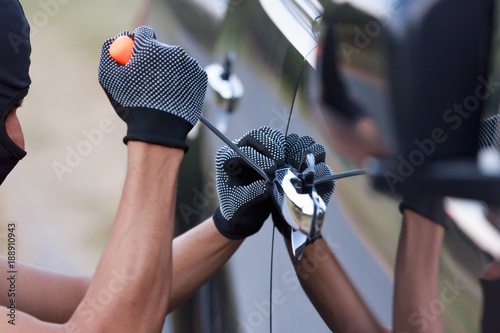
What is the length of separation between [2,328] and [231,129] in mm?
681

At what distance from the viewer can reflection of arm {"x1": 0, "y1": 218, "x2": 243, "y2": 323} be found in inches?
56.5

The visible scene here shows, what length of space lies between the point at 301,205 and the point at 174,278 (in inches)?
25.9

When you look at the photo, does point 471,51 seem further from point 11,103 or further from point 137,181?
point 11,103

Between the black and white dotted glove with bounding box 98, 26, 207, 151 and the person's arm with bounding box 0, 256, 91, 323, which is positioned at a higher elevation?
the black and white dotted glove with bounding box 98, 26, 207, 151

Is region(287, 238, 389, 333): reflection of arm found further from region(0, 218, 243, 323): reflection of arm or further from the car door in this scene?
region(0, 218, 243, 323): reflection of arm

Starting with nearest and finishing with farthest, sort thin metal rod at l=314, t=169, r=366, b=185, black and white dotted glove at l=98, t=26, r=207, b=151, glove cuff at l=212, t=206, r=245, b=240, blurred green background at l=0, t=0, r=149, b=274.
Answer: thin metal rod at l=314, t=169, r=366, b=185
black and white dotted glove at l=98, t=26, r=207, b=151
glove cuff at l=212, t=206, r=245, b=240
blurred green background at l=0, t=0, r=149, b=274

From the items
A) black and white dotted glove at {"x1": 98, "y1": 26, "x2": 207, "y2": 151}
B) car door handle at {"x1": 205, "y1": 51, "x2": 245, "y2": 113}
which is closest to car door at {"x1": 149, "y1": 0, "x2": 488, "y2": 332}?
car door handle at {"x1": 205, "y1": 51, "x2": 245, "y2": 113}

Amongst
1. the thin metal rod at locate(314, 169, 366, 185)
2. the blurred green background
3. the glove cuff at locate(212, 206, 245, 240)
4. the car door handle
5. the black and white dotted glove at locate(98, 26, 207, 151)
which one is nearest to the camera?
the thin metal rod at locate(314, 169, 366, 185)

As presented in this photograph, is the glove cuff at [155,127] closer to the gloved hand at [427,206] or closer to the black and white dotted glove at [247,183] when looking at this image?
the black and white dotted glove at [247,183]

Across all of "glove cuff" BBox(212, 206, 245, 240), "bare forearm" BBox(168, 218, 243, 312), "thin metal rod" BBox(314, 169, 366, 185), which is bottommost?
"bare forearm" BBox(168, 218, 243, 312)

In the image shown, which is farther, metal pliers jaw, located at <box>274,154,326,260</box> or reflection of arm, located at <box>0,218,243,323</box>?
reflection of arm, located at <box>0,218,243,323</box>

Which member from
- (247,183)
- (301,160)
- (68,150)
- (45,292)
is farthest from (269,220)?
(68,150)

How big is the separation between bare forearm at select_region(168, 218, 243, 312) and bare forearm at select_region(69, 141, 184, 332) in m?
0.31

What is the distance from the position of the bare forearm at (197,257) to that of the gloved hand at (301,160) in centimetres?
26
